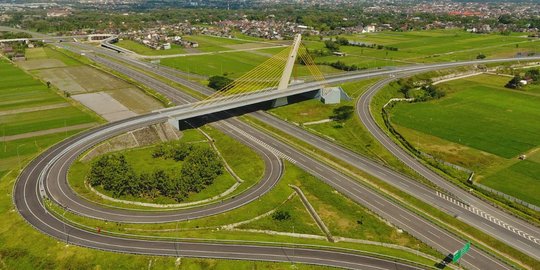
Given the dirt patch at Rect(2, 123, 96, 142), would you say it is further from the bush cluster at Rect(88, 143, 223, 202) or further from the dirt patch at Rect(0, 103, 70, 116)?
the bush cluster at Rect(88, 143, 223, 202)

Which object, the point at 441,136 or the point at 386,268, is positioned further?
the point at 441,136

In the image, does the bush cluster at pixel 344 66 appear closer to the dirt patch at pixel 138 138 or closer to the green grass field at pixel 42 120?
the dirt patch at pixel 138 138

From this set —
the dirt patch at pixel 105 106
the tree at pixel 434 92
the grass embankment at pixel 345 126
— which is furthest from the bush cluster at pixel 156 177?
→ the tree at pixel 434 92

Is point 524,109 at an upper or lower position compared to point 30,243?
upper

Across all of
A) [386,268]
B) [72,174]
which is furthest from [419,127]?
[72,174]

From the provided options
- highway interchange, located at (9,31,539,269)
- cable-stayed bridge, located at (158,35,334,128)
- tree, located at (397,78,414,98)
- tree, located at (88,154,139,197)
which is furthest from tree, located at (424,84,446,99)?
tree, located at (88,154,139,197)

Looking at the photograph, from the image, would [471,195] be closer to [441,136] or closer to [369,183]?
[369,183]
